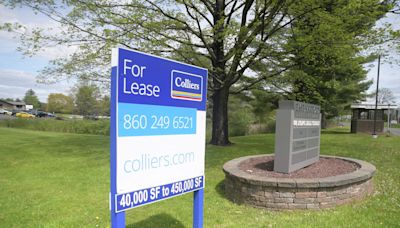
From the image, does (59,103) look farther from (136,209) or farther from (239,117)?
(136,209)

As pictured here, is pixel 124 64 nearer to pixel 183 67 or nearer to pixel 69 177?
pixel 183 67

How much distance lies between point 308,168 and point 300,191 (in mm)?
1821

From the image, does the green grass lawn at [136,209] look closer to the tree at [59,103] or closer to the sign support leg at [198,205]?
the sign support leg at [198,205]

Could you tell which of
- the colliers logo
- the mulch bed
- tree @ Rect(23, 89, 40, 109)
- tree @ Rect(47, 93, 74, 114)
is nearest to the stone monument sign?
the mulch bed

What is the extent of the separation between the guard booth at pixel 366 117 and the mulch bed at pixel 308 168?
712 inches

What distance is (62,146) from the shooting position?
1328 centimetres

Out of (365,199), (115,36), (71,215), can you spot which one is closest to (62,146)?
(115,36)

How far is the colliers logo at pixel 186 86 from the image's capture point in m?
3.05

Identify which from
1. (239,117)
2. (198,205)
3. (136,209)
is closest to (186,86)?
(198,205)

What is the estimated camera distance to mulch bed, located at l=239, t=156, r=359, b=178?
234 inches

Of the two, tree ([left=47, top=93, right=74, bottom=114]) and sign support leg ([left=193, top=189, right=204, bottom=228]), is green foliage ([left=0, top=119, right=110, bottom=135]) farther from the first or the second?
tree ([left=47, top=93, right=74, bottom=114])

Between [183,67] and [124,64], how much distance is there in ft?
2.53

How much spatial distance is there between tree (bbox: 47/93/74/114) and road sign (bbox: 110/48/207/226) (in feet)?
287

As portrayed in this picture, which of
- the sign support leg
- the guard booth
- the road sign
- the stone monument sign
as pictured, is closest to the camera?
the road sign
